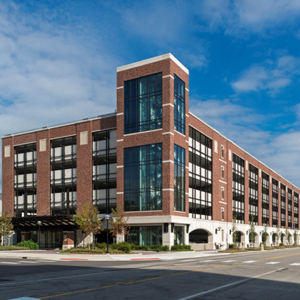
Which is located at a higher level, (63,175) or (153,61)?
(153,61)

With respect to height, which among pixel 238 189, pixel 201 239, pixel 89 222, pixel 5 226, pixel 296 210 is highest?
pixel 238 189

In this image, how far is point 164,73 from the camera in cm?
5281

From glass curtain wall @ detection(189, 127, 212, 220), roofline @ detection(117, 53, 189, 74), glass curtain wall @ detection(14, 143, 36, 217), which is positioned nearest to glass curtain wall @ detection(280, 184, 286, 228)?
glass curtain wall @ detection(189, 127, 212, 220)

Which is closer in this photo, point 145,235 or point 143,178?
point 145,235

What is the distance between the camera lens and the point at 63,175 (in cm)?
6294

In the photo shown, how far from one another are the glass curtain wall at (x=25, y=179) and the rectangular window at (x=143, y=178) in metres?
18.7

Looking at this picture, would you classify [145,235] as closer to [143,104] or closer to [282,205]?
[143,104]

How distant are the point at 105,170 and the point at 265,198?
166ft

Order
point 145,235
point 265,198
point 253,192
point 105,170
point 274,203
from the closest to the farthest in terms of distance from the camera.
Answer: point 145,235, point 105,170, point 253,192, point 265,198, point 274,203

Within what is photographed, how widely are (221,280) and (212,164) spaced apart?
162 feet

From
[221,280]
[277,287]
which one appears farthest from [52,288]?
[277,287]

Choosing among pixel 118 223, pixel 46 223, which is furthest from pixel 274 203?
pixel 46 223

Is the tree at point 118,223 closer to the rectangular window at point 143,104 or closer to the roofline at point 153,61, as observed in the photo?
the rectangular window at point 143,104

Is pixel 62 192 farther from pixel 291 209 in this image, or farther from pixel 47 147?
pixel 291 209
